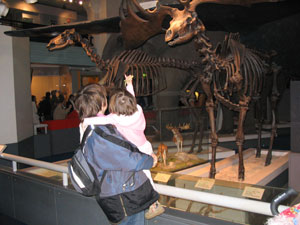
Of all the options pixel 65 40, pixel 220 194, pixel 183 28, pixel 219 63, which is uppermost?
pixel 65 40

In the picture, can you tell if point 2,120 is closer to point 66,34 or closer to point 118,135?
point 66,34

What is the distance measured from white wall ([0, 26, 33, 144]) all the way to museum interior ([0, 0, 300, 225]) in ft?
0.08

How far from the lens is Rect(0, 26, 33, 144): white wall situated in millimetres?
6852

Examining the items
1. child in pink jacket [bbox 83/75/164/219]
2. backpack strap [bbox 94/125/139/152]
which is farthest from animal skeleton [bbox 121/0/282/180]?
backpack strap [bbox 94/125/139/152]

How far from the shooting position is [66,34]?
4680 millimetres

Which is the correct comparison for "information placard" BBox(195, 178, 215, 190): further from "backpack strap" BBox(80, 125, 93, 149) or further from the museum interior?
"backpack strap" BBox(80, 125, 93, 149)

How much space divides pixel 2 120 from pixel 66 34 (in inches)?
133

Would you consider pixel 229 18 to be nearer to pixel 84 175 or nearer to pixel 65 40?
pixel 65 40

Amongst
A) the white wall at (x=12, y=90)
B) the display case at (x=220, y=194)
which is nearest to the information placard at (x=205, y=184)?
the display case at (x=220, y=194)

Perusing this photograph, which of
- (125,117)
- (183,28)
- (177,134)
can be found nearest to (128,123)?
(125,117)

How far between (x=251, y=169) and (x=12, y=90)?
5.76m

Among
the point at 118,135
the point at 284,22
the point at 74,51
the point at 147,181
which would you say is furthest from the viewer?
the point at 74,51

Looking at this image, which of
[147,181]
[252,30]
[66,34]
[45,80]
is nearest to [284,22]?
[252,30]

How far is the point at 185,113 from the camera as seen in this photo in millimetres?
6070
